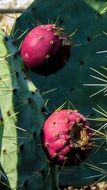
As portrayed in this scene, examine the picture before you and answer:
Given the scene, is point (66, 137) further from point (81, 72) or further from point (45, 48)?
point (81, 72)

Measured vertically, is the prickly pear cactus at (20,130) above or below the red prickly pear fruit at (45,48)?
below

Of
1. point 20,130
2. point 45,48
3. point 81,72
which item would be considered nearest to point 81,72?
point 81,72

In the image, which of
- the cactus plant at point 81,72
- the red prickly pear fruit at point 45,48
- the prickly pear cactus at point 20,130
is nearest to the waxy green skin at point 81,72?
the cactus plant at point 81,72

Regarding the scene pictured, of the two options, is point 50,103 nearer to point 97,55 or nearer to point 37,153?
point 97,55

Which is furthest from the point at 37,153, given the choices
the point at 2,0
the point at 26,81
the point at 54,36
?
the point at 2,0

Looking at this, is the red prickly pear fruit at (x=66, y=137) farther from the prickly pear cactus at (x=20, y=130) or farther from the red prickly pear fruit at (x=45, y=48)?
the red prickly pear fruit at (x=45, y=48)
